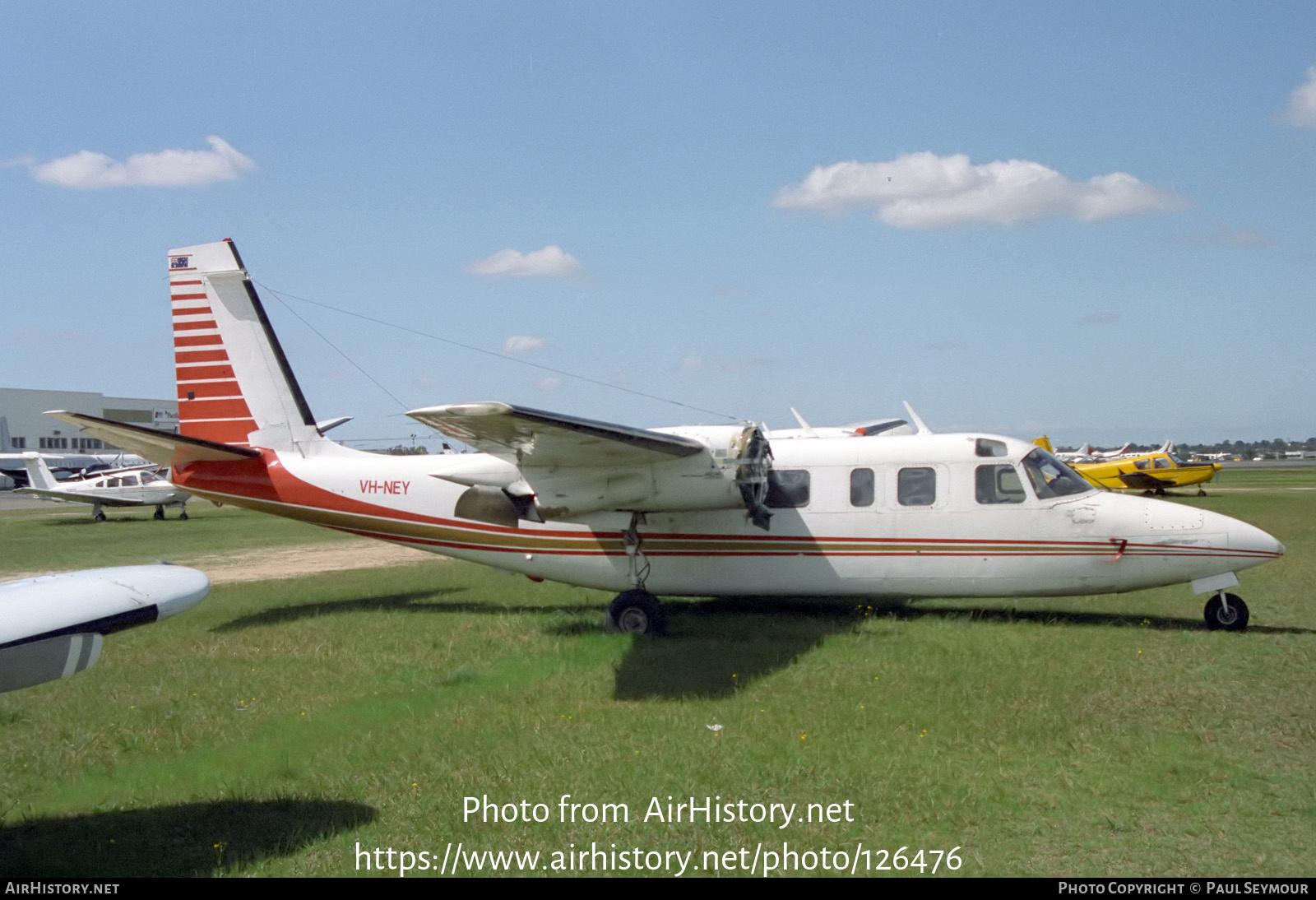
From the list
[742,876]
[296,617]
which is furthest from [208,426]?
[742,876]

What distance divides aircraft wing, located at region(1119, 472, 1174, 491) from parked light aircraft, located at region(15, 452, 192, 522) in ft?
130

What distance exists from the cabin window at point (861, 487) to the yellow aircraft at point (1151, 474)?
3332 cm

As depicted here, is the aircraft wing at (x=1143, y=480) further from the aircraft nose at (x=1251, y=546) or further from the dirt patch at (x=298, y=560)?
the aircraft nose at (x=1251, y=546)

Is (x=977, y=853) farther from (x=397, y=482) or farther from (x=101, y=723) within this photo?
(x=397, y=482)

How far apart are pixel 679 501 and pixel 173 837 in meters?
6.44

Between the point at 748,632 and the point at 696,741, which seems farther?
the point at 748,632

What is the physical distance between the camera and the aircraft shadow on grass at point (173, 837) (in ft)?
17.0

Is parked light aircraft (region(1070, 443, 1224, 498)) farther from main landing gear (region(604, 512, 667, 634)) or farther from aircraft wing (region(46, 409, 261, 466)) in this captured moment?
aircraft wing (region(46, 409, 261, 466))

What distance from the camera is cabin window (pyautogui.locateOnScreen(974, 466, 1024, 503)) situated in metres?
11.4

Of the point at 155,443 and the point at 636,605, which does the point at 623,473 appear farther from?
the point at 155,443

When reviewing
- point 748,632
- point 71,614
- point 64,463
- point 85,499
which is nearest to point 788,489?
point 748,632

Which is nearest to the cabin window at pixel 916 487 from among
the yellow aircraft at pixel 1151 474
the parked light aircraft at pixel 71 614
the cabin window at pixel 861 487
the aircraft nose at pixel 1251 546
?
the cabin window at pixel 861 487

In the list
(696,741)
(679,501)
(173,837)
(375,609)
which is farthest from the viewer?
(375,609)

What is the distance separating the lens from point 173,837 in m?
5.59
